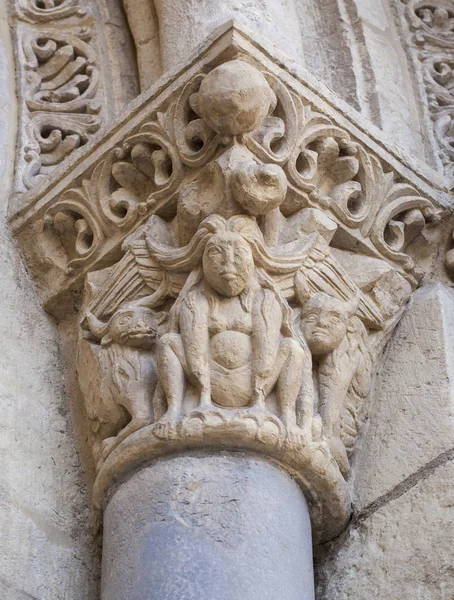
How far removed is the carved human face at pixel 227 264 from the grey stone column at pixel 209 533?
1.00 ft

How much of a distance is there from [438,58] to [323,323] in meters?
0.96

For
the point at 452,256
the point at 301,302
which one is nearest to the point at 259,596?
the point at 301,302

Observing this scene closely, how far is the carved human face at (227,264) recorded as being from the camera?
7.43ft

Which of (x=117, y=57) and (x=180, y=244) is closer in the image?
(x=180, y=244)

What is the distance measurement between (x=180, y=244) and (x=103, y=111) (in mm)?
582

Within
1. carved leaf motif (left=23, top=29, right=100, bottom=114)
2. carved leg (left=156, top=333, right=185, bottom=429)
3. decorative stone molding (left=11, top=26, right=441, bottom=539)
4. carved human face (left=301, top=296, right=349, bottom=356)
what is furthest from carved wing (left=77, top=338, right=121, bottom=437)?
carved leaf motif (left=23, top=29, right=100, bottom=114)

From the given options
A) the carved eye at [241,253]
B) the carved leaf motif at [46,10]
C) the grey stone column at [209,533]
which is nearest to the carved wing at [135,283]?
the carved eye at [241,253]

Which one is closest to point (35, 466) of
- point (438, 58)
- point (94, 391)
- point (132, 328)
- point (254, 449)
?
point (94, 391)

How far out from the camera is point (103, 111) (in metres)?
2.88

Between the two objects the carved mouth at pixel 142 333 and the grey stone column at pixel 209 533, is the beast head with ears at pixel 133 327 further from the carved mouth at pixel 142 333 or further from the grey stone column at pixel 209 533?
the grey stone column at pixel 209 533

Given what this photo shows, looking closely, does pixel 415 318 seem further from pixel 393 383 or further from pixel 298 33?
pixel 298 33

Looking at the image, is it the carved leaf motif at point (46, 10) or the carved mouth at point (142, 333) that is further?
the carved leaf motif at point (46, 10)

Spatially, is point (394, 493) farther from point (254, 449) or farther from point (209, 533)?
point (209, 533)

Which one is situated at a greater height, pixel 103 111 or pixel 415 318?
pixel 103 111
